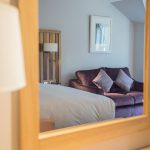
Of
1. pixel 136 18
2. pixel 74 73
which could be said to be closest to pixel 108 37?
pixel 136 18

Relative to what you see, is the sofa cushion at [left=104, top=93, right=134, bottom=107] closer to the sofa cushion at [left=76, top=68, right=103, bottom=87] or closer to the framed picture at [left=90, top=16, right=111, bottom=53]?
the sofa cushion at [left=76, top=68, right=103, bottom=87]

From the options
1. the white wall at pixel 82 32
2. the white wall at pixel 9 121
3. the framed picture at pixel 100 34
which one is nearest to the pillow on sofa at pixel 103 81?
the white wall at pixel 82 32

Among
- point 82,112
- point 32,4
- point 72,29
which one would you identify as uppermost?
point 72,29

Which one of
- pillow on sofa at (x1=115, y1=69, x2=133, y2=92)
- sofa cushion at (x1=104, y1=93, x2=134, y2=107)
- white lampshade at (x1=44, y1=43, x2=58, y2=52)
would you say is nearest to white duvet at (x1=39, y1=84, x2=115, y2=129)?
white lampshade at (x1=44, y1=43, x2=58, y2=52)

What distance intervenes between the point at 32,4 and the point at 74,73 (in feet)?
9.86

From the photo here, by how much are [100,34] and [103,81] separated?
93cm

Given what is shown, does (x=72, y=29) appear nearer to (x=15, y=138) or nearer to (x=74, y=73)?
(x=74, y=73)

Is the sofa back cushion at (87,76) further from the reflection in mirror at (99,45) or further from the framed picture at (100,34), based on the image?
the framed picture at (100,34)

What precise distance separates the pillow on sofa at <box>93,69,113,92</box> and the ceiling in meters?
1.05

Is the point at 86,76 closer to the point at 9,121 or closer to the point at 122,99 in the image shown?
the point at 122,99

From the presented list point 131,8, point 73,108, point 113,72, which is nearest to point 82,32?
point 113,72

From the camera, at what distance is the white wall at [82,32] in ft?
12.0

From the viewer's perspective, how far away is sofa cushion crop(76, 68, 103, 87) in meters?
3.95

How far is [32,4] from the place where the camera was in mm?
990
